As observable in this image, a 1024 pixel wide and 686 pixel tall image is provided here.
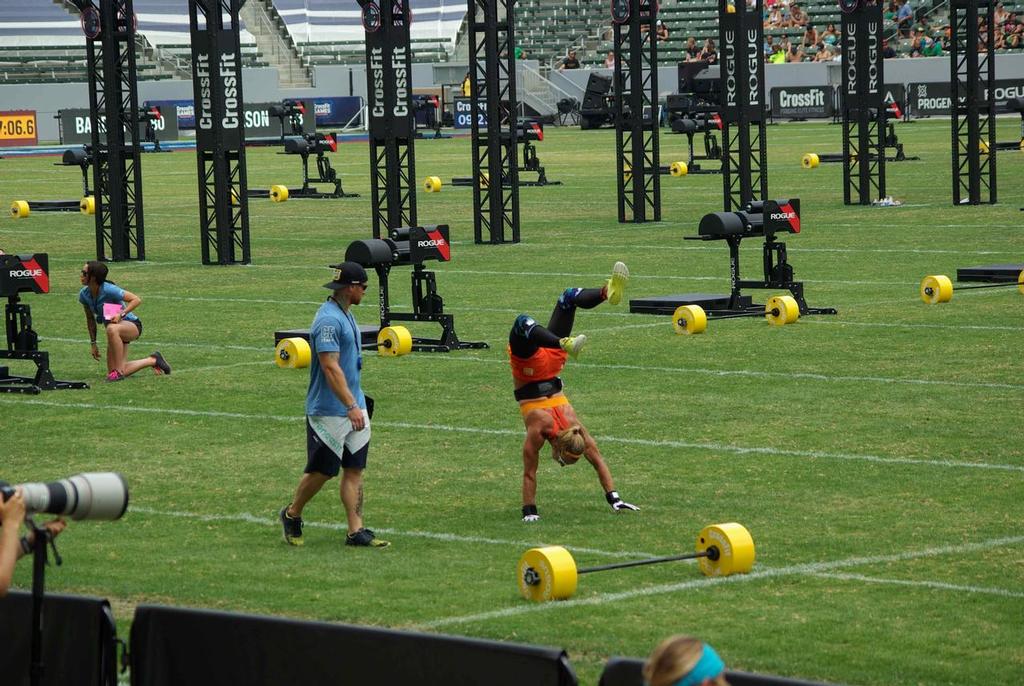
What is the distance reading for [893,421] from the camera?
17.0 m

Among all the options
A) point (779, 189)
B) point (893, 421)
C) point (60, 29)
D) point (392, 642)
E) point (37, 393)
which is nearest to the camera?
point (392, 642)

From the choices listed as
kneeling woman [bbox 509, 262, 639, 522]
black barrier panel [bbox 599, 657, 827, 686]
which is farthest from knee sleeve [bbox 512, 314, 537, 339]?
black barrier panel [bbox 599, 657, 827, 686]

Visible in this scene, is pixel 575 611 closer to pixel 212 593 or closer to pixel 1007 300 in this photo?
pixel 212 593

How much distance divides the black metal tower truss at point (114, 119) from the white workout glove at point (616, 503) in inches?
818

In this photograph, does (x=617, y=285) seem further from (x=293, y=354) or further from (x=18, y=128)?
(x=18, y=128)

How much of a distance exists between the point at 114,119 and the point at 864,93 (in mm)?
16013

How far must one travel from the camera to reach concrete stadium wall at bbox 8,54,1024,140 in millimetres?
70312

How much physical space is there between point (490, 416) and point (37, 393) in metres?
5.01

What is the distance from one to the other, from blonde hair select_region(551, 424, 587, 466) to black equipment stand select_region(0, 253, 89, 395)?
822 centimetres

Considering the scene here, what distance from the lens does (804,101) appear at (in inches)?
2852

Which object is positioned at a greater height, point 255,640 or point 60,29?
point 60,29

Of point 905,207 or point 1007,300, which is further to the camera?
point 905,207

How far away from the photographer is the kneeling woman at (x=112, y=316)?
20.2 meters

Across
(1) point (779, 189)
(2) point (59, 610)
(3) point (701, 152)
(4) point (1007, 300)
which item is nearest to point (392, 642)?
(2) point (59, 610)
